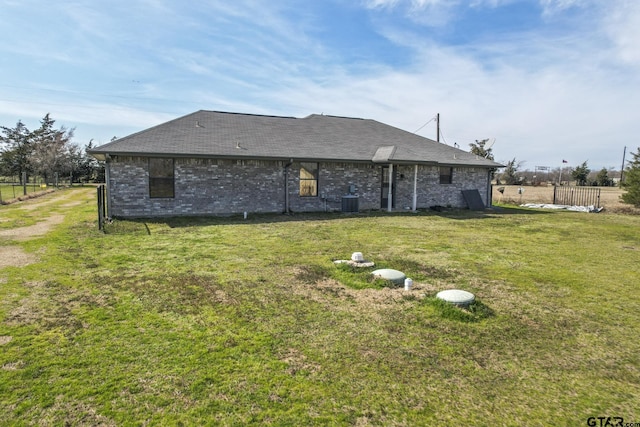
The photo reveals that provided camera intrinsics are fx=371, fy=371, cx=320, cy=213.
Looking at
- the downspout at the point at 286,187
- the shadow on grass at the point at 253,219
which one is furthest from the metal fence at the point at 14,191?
the downspout at the point at 286,187

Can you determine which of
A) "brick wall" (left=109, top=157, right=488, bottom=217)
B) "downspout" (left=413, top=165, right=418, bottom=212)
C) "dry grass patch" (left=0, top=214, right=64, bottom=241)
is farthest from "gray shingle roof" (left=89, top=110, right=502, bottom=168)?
"dry grass patch" (left=0, top=214, right=64, bottom=241)

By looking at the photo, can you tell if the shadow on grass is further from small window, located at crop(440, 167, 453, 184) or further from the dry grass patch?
small window, located at crop(440, 167, 453, 184)

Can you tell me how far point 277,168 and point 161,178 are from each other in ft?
13.9

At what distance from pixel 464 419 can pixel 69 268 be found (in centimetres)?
648

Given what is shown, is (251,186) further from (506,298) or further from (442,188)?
(506,298)

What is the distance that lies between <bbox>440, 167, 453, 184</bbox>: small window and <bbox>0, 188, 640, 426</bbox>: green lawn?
1093cm

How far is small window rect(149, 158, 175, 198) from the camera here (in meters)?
12.8

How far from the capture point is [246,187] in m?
14.2

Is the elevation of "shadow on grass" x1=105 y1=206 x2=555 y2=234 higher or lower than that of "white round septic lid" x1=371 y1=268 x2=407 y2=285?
higher

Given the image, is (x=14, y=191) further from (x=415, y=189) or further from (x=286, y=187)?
(x=415, y=189)

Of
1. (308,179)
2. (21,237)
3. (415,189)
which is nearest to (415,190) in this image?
(415,189)

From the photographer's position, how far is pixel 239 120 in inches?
679

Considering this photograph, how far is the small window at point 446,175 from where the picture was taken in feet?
60.0

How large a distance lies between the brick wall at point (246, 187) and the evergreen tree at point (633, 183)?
9.89 meters
